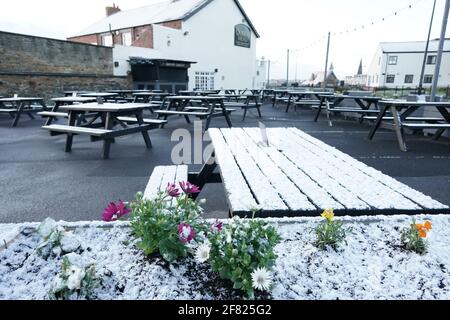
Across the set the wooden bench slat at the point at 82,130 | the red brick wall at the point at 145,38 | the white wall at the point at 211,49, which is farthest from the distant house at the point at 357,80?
the wooden bench slat at the point at 82,130

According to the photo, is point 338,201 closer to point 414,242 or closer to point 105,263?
point 414,242

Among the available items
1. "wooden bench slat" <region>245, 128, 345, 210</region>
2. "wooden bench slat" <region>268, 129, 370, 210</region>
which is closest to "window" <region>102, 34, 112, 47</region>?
"wooden bench slat" <region>268, 129, 370, 210</region>

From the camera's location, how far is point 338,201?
1616 mm

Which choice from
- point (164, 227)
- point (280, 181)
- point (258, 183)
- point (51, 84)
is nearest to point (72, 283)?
point (164, 227)

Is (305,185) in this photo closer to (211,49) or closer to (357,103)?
(357,103)

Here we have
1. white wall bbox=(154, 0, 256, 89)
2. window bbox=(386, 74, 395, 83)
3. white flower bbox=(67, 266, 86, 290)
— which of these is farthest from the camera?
window bbox=(386, 74, 395, 83)

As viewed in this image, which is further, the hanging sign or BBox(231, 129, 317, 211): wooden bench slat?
the hanging sign

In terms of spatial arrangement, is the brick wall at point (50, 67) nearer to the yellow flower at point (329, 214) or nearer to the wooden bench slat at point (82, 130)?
the wooden bench slat at point (82, 130)

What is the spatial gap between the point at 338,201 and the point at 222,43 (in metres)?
28.5

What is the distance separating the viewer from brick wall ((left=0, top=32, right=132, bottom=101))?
1412cm

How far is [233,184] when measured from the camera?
1818 millimetres

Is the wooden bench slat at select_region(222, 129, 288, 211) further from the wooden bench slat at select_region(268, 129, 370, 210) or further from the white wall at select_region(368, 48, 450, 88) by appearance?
the white wall at select_region(368, 48, 450, 88)

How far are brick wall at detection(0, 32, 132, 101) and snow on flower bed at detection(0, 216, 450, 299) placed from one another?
1580cm
